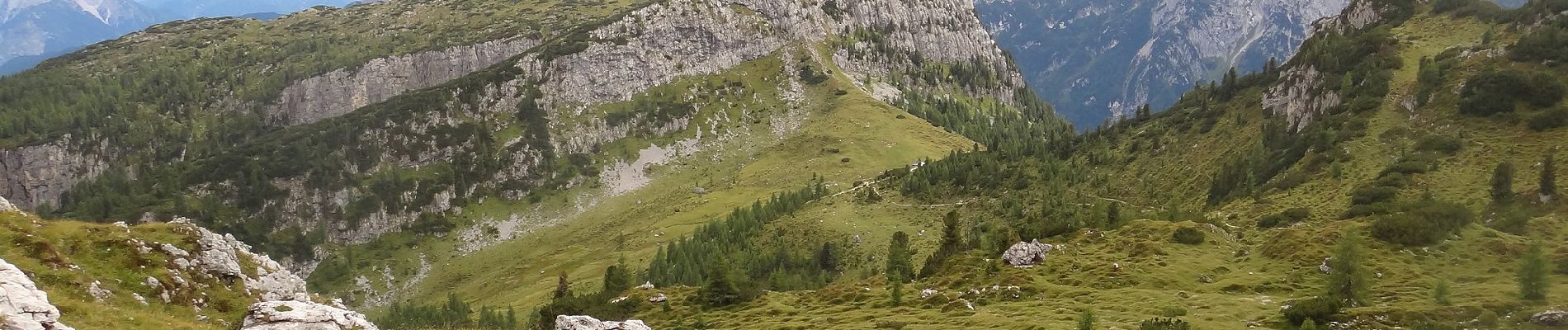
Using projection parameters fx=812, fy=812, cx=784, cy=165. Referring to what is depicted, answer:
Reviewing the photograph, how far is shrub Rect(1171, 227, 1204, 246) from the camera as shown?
269ft

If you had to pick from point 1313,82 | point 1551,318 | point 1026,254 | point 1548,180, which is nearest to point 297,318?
point 1551,318

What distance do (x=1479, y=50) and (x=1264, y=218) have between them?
53.3m

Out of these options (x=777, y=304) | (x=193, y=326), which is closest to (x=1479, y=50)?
(x=777, y=304)

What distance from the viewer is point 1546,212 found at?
6906 cm

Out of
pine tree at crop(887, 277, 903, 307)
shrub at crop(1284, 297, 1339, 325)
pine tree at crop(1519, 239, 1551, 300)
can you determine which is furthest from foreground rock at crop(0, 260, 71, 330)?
pine tree at crop(1519, 239, 1551, 300)

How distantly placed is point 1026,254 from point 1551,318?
46.3 meters

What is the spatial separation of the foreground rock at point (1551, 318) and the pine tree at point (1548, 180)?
39.7m

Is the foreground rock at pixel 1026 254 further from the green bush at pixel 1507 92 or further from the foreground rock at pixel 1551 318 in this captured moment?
the green bush at pixel 1507 92

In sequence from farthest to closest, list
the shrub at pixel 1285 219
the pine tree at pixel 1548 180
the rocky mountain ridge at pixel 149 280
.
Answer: the shrub at pixel 1285 219 < the pine tree at pixel 1548 180 < the rocky mountain ridge at pixel 149 280

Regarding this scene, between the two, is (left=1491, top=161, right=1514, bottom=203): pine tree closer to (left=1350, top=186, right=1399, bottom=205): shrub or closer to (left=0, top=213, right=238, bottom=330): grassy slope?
(left=1350, top=186, right=1399, bottom=205): shrub

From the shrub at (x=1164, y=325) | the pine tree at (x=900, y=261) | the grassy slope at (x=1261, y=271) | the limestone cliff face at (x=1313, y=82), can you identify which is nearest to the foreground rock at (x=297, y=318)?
the grassy slope at (x=1261, y=271)

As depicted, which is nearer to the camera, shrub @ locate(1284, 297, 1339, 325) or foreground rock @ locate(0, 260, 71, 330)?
foreground rock @ locate(0, 260, 71, 330)

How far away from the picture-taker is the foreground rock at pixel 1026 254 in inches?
3349

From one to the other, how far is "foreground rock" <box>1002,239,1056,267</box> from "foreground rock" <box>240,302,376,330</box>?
205 feet
